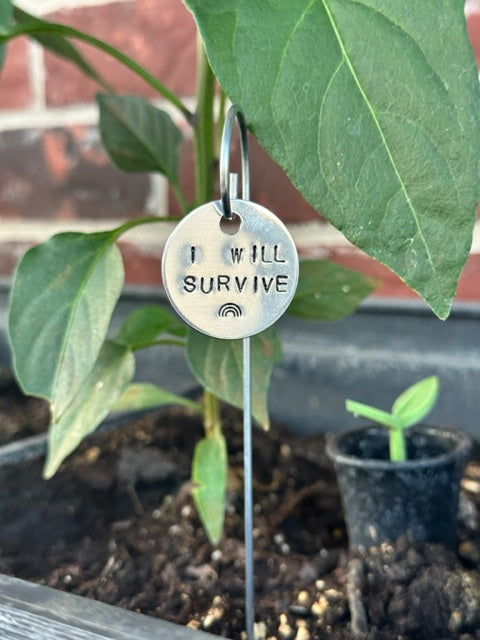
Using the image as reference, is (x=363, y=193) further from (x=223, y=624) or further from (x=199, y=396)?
(x=199, y=396)

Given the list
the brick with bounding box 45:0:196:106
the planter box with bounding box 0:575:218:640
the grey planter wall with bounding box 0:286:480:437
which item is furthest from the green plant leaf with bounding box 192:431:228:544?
the brick with bounding box 45:0:196:106

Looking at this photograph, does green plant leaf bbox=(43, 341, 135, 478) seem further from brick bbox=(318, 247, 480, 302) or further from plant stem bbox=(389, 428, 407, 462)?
brick bbox=(318, 247, 480, 302)

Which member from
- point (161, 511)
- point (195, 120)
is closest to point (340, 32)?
point (195, 120)

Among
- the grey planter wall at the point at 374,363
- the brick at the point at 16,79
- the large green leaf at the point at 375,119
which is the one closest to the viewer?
the large green leaf at the point at 375,119

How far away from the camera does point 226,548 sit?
0.61 metres

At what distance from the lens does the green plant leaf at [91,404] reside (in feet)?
1.79

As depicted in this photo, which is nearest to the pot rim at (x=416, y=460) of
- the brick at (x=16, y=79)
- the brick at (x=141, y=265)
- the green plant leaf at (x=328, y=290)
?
the green plant leaf at (x=328, y=290)

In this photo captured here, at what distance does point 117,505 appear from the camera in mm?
720

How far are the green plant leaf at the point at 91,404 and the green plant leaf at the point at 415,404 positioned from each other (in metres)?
0.21

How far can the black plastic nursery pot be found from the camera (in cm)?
54

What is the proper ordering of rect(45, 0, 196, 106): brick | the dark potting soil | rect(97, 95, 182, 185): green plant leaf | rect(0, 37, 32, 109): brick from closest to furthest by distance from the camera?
the dark potting soil → rect(97, 95, 182, 185): green plant leaf → rect(45, 0, 196, 106): brick → rect(0, 37, 32, 109): brick

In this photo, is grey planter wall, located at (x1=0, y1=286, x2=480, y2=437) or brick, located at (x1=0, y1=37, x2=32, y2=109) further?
brick, located at (x1=0, y1=37, x2=32, y2=109)

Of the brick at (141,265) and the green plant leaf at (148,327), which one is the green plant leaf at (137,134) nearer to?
the green plant leaf at (148,327)

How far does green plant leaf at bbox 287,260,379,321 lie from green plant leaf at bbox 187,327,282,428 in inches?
3.4
